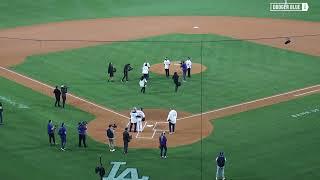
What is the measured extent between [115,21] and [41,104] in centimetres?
2852

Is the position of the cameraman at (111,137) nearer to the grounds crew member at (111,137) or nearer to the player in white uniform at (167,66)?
the grounds crew member at (111,137)

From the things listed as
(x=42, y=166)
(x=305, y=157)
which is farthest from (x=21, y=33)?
(x=305, y=157)

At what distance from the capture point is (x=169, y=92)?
3484cm

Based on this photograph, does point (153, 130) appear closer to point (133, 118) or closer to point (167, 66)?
point (133, 118)

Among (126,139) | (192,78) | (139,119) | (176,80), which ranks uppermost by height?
(192,78)

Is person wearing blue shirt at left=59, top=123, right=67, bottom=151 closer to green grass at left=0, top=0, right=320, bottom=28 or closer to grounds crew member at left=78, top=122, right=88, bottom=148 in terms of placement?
grounds crew member at left=78, top=122, right=88, bottom=148

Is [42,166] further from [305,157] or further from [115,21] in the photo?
[115,21]

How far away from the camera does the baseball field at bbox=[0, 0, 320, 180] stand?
2472 centimetres

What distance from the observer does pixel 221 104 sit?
3247 cm

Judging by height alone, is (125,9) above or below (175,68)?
above

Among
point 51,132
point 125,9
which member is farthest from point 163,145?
point 125,9

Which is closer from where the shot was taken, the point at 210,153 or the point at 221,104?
the point at 210,153

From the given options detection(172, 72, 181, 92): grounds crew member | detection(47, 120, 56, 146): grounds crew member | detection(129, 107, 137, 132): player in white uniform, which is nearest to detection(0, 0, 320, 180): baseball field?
detection(47, 120, 56, 146): grounds crew member

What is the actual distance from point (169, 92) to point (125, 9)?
33462 millimetres
